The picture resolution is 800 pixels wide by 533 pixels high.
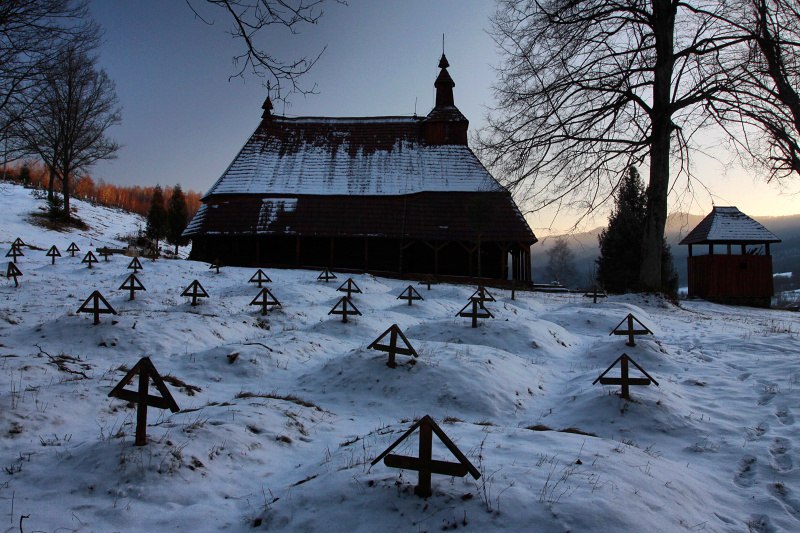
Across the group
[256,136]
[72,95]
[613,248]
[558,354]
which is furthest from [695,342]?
[72,95]

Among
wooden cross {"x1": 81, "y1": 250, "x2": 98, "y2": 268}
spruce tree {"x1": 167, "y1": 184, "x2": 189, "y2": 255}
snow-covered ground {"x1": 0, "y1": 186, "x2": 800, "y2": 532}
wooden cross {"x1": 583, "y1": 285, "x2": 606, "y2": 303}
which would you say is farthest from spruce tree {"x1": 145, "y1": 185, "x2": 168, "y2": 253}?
wooden cross {"x1": 583, "y1": 285, "x2": 606, "y2": 303}

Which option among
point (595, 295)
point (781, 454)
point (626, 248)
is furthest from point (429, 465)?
point (626, 248)

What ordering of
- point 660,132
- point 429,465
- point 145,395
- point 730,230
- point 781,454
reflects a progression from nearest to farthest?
point 429,465 → point 145,395 → point 781,454 → point 660,132 → point 730,230

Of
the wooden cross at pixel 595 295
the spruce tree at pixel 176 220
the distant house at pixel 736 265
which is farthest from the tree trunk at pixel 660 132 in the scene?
the spruce tree at pixel 176 220

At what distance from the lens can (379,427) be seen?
5.55 metres

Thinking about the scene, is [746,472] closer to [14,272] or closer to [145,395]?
[145,395]

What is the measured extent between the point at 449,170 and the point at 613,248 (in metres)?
14.7

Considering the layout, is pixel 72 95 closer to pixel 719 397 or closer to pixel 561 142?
pixel 561 142

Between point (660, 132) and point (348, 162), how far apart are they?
18.3 m

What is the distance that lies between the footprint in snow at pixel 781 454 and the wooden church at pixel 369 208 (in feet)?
58.8

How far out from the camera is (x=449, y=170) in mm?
27062

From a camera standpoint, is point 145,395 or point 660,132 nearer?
point 145,395

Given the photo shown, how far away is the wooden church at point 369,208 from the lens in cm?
2450

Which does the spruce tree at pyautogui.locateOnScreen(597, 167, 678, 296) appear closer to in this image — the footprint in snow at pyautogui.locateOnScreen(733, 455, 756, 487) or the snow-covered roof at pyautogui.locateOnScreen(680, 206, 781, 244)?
the snow-covered roof at pyautogui.locateOnScreen(680, 206, 781, 244)
